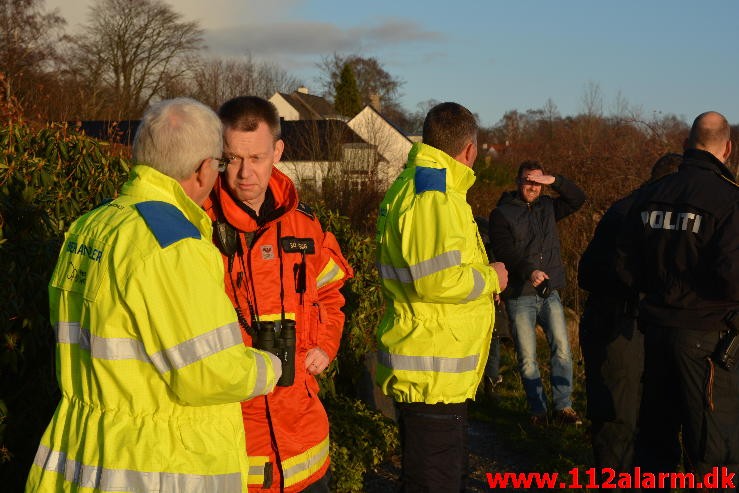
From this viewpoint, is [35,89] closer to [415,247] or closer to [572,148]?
[572,148]

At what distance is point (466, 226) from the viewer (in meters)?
3.68

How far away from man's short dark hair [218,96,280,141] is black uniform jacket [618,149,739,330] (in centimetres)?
223

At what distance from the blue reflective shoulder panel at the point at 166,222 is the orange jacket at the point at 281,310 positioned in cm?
73

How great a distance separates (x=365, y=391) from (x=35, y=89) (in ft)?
31.4

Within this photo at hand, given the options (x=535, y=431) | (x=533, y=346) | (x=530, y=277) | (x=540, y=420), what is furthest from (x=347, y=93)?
(x=535, y=431)

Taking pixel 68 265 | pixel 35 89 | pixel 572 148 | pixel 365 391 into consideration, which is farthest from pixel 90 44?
pixel 68 265

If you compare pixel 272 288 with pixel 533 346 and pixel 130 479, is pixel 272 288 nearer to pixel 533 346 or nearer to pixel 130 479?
pixel 130 479

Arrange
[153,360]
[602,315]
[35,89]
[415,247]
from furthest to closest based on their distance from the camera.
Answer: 1. [35,89]
2. [602,315]
3. [415,247]
4. [153,360]

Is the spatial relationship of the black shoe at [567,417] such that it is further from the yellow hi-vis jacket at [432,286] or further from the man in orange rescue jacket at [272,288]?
the man in orange rescue jacket at [272,288]

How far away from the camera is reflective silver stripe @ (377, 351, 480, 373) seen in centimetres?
370

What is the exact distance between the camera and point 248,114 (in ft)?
10.1

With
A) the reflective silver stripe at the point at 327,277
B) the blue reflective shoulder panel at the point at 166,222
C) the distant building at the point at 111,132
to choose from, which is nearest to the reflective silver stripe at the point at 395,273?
the reflective silver stripe at the point at 327,277

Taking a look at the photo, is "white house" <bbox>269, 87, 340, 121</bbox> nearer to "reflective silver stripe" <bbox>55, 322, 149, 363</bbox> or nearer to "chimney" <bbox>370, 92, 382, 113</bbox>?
"chimney" <bbox>370, 92, 382, 113</bbox>

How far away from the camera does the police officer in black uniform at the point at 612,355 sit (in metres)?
4.73
